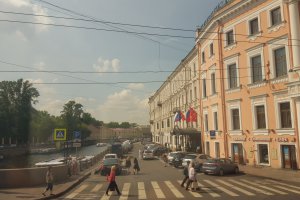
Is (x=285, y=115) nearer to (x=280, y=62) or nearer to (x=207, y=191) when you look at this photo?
(x=280, y=62)

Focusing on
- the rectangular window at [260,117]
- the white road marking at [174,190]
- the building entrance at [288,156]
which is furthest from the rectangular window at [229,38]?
the white road marking at [174,190]

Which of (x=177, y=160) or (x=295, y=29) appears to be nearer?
(x=295, y=29)

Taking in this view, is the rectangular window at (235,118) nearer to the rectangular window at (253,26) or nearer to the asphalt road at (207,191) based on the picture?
the rectangular window at (253,26)

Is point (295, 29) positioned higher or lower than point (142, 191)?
higher

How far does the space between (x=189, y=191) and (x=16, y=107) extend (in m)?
83.6

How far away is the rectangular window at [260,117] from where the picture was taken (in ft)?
109

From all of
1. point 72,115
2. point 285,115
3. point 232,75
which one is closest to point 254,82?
point 232,75

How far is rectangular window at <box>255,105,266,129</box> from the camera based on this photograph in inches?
1307

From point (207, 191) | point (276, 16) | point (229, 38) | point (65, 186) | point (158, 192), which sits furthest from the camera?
point (229, 38)

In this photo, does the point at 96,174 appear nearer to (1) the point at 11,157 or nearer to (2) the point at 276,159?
(2) the point at 276,159

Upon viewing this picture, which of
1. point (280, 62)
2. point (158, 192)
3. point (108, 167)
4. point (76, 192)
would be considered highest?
point (280, 62)

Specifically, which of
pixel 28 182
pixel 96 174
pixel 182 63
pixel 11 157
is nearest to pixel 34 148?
pixel 11 157

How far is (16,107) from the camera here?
310 feet

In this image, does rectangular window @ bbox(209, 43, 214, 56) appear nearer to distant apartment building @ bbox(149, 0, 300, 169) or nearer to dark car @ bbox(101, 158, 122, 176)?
distant apartment building @ bbox(149, 0, 300, 169)
